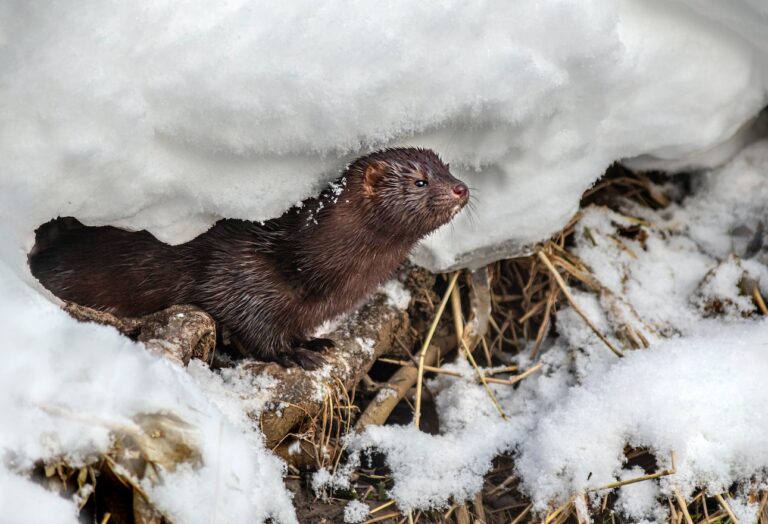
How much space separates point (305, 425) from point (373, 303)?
722 millimetres

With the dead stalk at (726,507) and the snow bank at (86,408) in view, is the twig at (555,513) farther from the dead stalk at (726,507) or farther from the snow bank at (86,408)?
the snow bank at (86,408)

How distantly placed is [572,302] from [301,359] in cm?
120

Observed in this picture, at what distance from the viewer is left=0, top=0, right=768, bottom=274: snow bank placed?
2.18 m

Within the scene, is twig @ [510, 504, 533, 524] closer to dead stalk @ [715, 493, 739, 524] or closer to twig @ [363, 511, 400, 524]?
twig @ [363, 511, 400, 524]

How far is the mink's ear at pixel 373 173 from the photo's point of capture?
9.11 ft

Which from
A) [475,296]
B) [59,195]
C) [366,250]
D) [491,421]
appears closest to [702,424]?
[491,421]

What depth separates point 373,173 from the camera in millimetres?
2779

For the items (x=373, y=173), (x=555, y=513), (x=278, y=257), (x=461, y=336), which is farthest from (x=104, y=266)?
(x=555, y=513)

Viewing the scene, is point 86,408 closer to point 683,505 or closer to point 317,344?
Result: point 317,344

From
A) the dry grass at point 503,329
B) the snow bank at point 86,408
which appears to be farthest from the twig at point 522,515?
the snow bank at point 86,408

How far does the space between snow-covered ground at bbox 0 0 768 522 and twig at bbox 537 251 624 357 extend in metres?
0.05

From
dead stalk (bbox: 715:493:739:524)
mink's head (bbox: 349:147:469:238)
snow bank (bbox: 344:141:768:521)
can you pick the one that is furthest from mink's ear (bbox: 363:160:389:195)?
dead stalk (bbox: 715:493:739:524)

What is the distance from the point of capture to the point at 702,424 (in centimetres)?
269

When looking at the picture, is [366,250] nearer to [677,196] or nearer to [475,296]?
[475,296]
